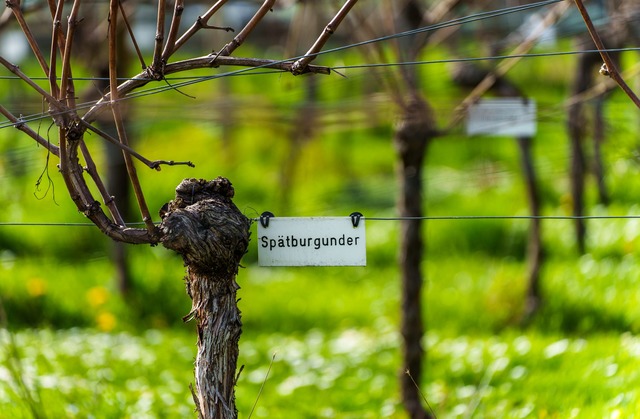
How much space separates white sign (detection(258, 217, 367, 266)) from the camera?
6.16 feet

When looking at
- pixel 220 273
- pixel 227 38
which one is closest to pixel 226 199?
pixel 220 273

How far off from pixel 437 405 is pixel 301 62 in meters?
2.15

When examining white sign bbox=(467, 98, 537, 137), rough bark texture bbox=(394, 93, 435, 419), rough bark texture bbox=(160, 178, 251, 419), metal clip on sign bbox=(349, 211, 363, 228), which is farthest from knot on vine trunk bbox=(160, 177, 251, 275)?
white sign bbox=(467, 98, 537, 137)

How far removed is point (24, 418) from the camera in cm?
284

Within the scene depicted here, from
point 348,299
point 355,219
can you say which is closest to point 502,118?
point 348,299

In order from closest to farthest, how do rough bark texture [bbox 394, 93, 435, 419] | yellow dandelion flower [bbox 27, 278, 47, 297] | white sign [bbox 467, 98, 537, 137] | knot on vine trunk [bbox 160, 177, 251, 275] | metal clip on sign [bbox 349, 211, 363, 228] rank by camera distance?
knot on vine trunk [bbox 160, 177, 251, 275] → metal clip on sign [bbox 349, 211, 363, 228] → rough bark texture [bbox 394, 93, 435, 419] → white sign [bbox 467, 98, 537, 137] → yellow dandelion flower [bbox 27, 278, 47, 297]

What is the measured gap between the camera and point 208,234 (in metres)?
1.75

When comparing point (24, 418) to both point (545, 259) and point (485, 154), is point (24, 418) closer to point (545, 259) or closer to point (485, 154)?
point (545, 259)

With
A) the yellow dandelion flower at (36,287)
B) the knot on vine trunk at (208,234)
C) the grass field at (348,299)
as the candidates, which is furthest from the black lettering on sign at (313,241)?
the yellow dandelion flower at (36,287)

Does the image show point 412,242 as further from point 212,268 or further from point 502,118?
point 212,268

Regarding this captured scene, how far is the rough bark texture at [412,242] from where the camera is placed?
332 centimetres

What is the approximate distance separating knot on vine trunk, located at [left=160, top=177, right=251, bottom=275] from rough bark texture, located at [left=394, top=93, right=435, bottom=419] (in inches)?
62.5

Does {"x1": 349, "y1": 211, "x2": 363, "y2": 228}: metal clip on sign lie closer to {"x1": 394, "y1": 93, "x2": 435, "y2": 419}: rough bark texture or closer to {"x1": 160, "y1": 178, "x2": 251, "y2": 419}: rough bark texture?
{"x1": 160, "y1": 178, "x2": 251, "y2": 419}: rough bark texture

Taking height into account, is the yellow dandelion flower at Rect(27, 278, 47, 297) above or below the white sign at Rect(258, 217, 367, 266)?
above
